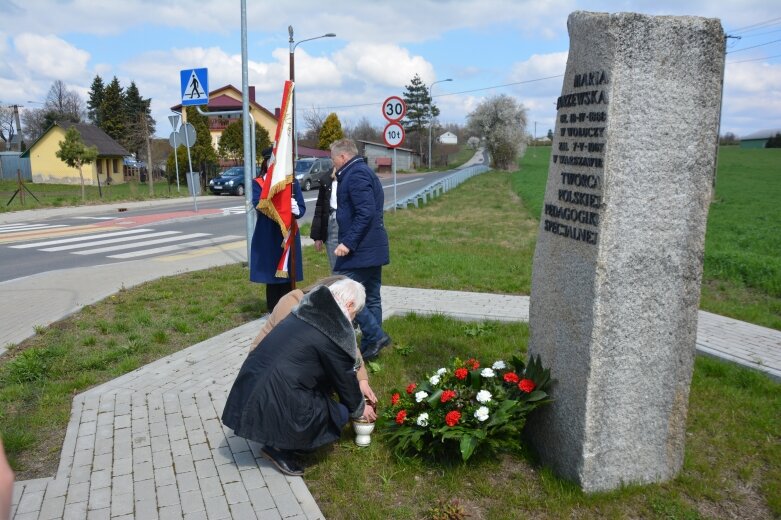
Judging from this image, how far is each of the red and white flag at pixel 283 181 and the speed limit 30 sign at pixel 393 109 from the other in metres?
11.1

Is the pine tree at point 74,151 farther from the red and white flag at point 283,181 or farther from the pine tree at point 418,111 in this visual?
the pine tree at point 418,111

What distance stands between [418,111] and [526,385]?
8592 cm

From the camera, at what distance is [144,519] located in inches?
Result: 129

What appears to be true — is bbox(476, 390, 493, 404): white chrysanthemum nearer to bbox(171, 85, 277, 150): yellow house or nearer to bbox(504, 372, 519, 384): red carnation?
bbox(504, 372, 519, 384): red carnation

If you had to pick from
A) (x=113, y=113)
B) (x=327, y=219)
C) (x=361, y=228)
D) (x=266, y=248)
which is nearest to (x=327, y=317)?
(x=361, y=228)

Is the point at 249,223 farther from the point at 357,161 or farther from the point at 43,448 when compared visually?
the point at 43,448

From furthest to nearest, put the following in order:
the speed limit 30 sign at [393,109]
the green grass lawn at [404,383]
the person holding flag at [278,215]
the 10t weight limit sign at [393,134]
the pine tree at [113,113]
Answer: the pine tree at [113,113] → the 10t weight limit sign at [393,134] → the speed limit 30 sign at [393,109] → the person holding flag at [278,215] → the green grass lawn at [404,383]

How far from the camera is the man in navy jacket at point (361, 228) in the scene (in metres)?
5.45

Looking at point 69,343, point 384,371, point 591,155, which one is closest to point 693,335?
point 591,155

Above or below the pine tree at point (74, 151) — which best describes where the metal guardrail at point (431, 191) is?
below

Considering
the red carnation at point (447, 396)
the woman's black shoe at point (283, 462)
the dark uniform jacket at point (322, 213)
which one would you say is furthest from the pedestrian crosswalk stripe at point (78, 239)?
the red carnation at point (447, 396)

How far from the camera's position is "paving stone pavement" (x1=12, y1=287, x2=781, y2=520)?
340 cm

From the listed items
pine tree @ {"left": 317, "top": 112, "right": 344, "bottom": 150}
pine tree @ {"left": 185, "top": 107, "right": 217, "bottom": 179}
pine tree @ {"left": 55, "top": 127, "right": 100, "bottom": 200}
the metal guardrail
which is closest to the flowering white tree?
pine tree @ {"left": 317, "top": 112, "right": 344, "bottom": 150}

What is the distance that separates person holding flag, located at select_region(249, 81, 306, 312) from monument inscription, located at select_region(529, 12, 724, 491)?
106 inches
